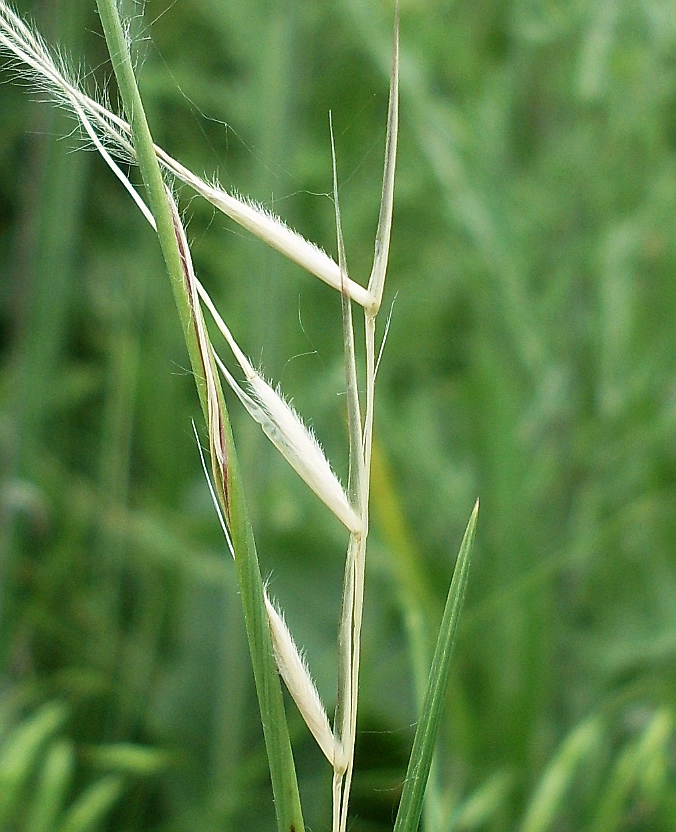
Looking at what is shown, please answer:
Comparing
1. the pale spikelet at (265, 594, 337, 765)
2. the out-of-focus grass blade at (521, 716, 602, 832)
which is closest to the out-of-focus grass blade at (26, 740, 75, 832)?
the out-of-focus grass blade at (521, 716, 602, 832)

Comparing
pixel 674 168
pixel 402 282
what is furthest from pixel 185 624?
pixel 674 168

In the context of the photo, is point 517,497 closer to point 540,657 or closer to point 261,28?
point 540,657

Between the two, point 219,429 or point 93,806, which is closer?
point 219,429

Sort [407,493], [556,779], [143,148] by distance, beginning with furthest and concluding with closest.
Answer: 1. [407,493]
2. [556,779]
3. [143,148]

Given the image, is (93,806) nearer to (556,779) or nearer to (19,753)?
(19,753)

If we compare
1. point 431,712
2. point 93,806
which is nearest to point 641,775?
point 93,806

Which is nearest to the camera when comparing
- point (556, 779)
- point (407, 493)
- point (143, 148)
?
point (143, 148)
